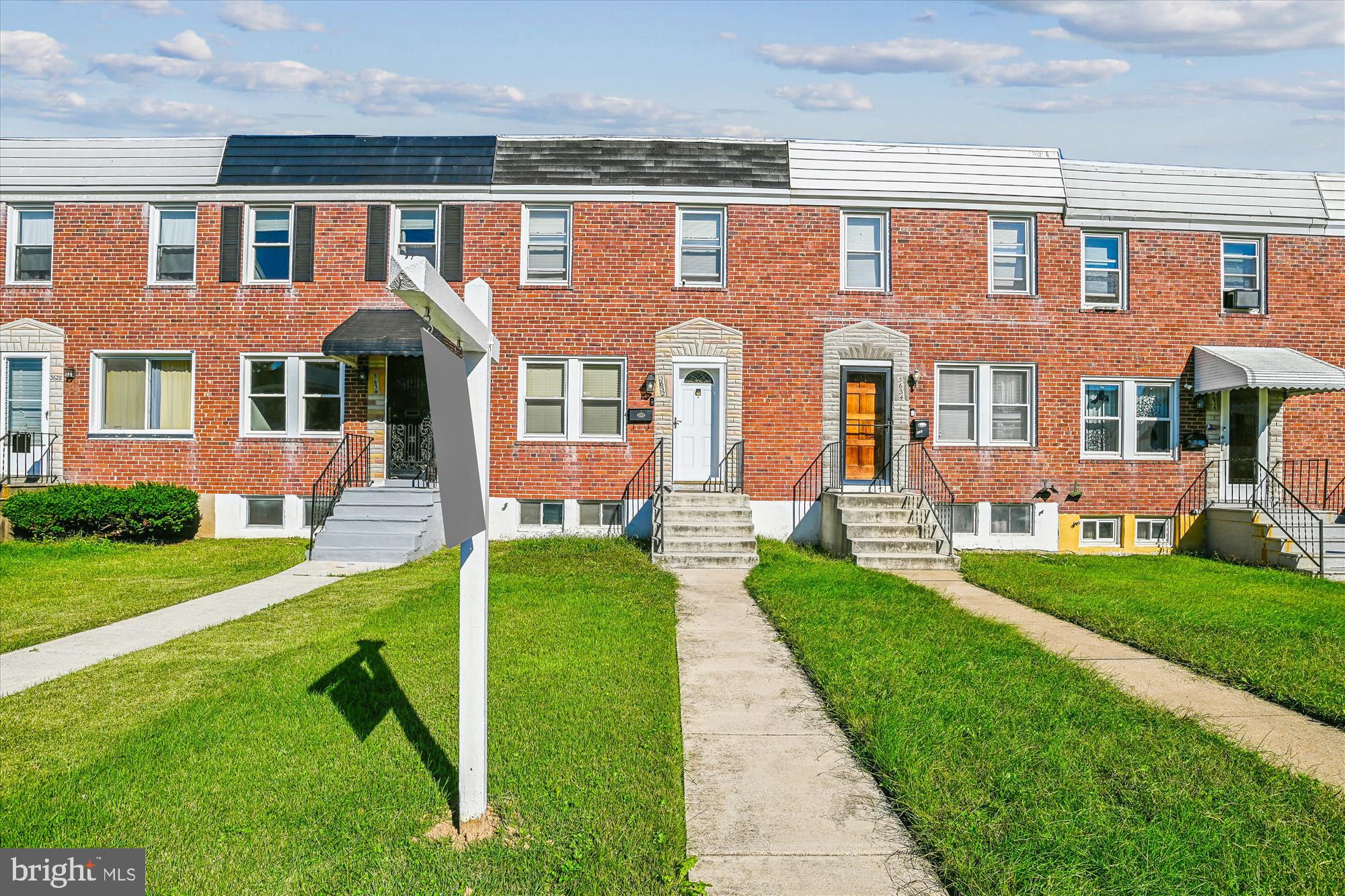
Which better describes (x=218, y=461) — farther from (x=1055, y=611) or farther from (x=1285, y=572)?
(x=1285, y=572)

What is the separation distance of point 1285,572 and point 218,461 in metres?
17.0

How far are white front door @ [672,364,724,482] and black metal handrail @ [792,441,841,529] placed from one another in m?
1.48

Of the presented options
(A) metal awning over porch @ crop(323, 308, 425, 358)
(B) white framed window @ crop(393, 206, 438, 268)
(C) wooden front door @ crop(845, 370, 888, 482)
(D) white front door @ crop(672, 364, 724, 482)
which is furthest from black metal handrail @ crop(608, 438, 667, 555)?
(B) white framed window @ crop(393, 206, 438, 268)

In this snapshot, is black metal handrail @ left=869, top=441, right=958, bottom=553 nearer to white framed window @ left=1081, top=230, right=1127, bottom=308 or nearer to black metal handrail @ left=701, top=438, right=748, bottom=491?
black metal handrail @ left=701, top=438, right=748, bottom=491

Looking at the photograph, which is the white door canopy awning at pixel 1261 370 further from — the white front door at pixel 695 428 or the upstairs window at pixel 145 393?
the upstairs window at pixel 145 393

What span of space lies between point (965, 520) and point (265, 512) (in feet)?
39.5

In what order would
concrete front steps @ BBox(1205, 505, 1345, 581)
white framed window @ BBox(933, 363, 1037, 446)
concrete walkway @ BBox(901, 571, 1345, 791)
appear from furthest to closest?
1. white framed window @ BBox(933, 363, 1037, 446)
2. concrete front steps @ BBox(1205, 505, 1345, 581)
3. concrete walkway @ BBox(901, 571, 1345, 791)

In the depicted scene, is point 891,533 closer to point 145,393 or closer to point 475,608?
point 475,608

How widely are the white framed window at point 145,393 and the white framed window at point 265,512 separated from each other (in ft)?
5.91

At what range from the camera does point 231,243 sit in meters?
15.5

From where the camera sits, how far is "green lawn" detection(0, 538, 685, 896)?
369cm

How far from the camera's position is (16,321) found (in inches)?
611

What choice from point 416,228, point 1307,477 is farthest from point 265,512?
point 1307,477

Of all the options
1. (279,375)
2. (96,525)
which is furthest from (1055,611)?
(96,525)
